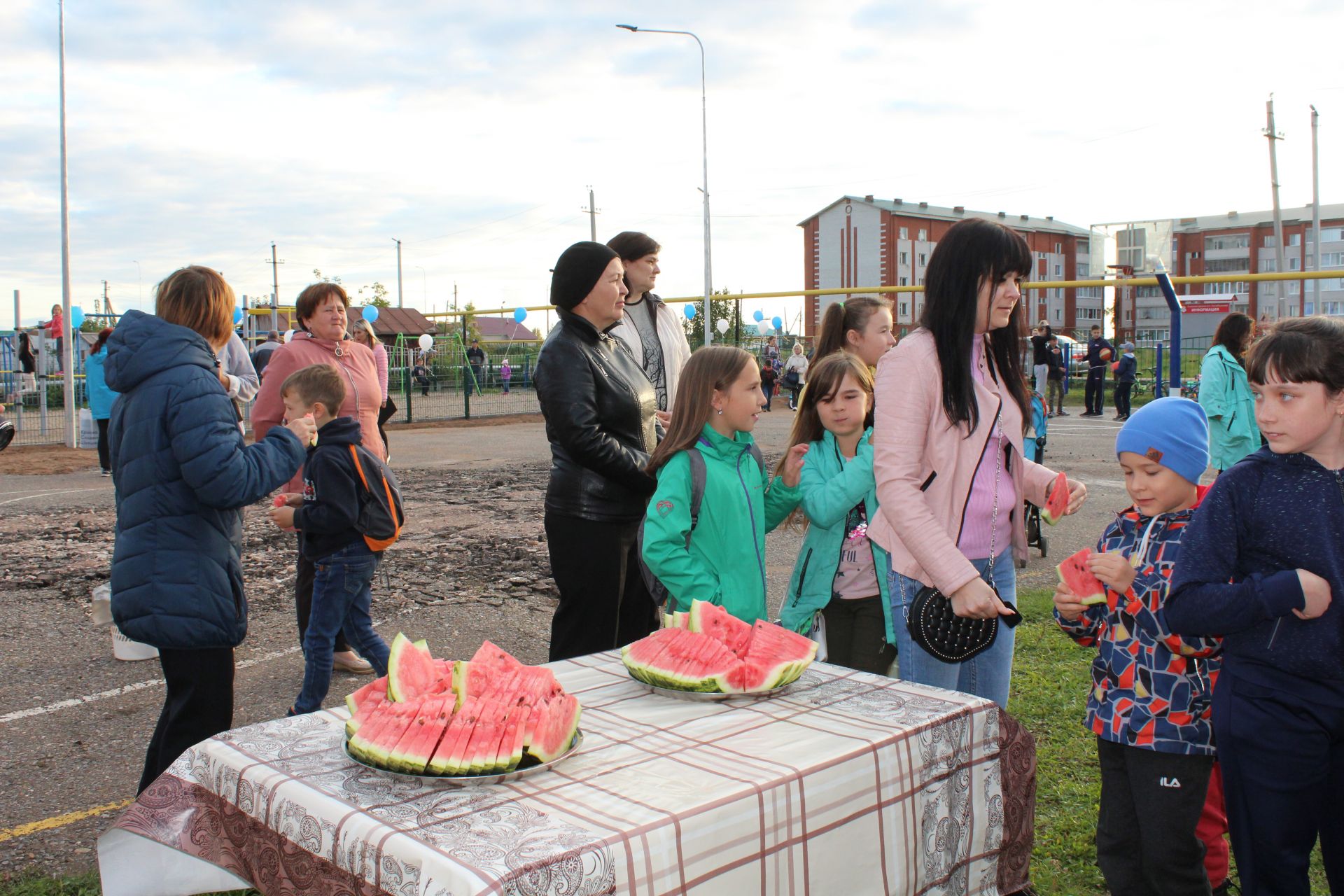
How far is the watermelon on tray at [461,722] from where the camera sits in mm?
1925

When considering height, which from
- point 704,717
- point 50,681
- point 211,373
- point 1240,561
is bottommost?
point 50,681

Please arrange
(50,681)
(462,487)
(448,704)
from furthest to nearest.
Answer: (462,487)
(50,681)
(448,704)

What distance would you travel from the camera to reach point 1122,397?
2311cm

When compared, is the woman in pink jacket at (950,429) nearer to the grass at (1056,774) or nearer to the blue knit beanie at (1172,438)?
the blue knit beanie at (1172,438)

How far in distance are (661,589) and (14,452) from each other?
17.3m

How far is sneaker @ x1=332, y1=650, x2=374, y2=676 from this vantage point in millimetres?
5574

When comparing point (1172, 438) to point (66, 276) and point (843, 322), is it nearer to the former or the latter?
point (843, 322)

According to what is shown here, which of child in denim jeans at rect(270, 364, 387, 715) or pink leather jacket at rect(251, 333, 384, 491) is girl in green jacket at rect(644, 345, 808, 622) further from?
pink leather jacket at rect(251, 333, 384, 491)

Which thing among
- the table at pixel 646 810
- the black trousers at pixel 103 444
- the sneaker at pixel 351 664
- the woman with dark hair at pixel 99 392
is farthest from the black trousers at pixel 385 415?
the woman with dark hair at pixel 99 392

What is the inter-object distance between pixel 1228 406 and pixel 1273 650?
547 cm

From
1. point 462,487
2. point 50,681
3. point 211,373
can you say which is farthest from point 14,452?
point 211,373

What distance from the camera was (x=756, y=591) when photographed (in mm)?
3562

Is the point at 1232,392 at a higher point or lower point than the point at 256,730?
higher

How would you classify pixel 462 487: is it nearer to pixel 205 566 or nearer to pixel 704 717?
pixel 205 566
